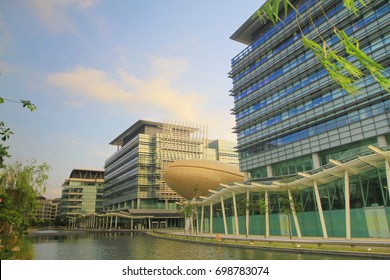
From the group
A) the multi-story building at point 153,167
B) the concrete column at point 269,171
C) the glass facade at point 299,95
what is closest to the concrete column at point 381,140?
the glass facade at point 299,95

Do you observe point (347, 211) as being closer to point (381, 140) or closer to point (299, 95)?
point (381, 140)

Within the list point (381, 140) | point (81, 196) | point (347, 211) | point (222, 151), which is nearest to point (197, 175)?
point (381, 140)

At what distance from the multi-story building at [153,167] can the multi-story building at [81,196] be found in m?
37.0

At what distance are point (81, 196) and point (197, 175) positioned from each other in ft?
351

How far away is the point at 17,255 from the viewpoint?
67.7ft

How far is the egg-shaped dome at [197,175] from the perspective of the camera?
68750mm

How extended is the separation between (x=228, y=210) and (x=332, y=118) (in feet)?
74.1

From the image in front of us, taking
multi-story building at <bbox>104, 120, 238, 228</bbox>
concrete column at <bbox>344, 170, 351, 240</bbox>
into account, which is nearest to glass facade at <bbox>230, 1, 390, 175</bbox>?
concrete column at <bbox>344, 170, 351, 240</bbox>

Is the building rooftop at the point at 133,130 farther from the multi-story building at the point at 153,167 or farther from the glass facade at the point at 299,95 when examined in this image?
the glass facade at the point at 299,95

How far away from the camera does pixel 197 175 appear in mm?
68562

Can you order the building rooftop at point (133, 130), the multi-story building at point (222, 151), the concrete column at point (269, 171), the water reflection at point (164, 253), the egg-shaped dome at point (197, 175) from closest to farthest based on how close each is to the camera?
the water reflection at point (164, 253) < the concrete column at point (269, 171) < the egg-shaped dome at point (197, 175) < the building rooftop at point (133, 130) < the multi-story building at point (222, 151)

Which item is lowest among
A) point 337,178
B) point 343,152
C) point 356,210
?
point 356,210

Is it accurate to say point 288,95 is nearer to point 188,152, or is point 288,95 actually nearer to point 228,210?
point 228,210
